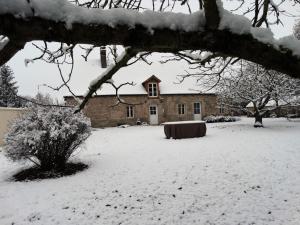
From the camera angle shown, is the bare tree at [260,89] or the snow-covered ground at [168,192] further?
the bare tree at [260,89]

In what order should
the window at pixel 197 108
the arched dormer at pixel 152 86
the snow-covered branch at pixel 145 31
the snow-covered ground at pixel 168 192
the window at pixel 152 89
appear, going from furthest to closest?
1. the window at pixel 197 108
2. the window at pixel 152 89
3. the arched dormer at pixel 152 86
4. the snow-covered ground at pixel 168 192
5. the snow-covered branch at pixel 145 31

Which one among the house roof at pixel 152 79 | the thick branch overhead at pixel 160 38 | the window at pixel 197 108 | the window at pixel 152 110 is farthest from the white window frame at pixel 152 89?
the thick branch overhead at pixel 160 38

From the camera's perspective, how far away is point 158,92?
32.2 m

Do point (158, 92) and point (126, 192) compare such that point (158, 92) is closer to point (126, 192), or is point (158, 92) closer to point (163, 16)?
point (126, 192)

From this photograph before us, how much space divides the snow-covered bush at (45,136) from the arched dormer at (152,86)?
21874 millimetres

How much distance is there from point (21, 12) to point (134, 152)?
1124 cm

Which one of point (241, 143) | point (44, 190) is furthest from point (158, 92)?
point (44, 190)

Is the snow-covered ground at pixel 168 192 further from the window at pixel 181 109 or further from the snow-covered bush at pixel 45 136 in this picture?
the window at pixel 181 109

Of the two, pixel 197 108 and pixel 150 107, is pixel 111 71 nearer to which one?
pixel 150 107

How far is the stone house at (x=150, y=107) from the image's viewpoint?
99.5 ft

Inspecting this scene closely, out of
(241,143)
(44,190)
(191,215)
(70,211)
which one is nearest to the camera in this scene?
(191,215)

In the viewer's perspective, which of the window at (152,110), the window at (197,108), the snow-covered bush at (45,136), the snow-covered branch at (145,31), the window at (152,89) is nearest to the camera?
the snow-covered branch at (145,31)

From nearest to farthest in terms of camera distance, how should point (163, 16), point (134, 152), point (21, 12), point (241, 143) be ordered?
point (21, 12) → point (163, 16) → point (134, 152) → point (241, 143)

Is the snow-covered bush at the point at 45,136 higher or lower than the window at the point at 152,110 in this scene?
lower
